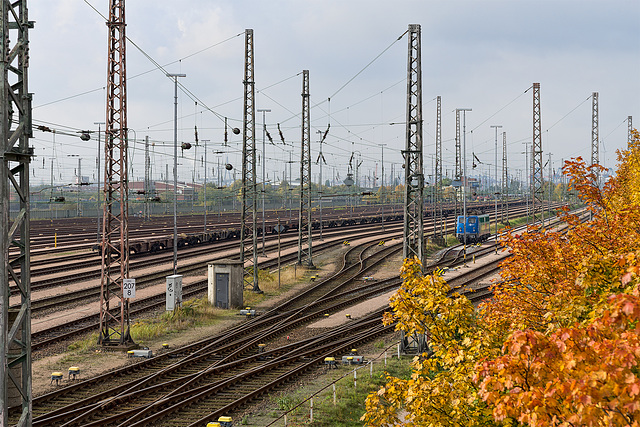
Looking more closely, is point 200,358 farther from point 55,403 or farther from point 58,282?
point 58,282

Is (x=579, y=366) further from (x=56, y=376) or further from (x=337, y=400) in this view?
(x=56, y=376)

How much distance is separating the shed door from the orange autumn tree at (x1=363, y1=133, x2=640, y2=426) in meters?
19.2

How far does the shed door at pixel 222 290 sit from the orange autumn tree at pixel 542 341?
755 inches

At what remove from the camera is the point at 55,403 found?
17.6 metres

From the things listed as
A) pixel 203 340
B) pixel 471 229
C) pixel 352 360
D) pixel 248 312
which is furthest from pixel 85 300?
pixel 471 229

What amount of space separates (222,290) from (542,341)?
89.3ft

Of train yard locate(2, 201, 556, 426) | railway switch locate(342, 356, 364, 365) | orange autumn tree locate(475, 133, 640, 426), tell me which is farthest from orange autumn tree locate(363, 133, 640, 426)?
railway switch locate(342, 356, 364, 365)

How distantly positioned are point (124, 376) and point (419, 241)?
10.6 meters

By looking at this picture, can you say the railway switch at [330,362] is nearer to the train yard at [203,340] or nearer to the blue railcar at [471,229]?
the train yard at [203,340]

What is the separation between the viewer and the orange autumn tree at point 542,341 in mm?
5305

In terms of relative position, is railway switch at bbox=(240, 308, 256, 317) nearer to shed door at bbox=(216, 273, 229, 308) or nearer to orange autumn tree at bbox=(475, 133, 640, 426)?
shed door at bbox=(216, 273, 229, 308)

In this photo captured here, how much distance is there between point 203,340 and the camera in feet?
84.1

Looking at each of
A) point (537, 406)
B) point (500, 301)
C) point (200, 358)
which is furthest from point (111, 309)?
point (537, 406)

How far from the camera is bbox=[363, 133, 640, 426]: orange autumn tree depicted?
5.30 metres
